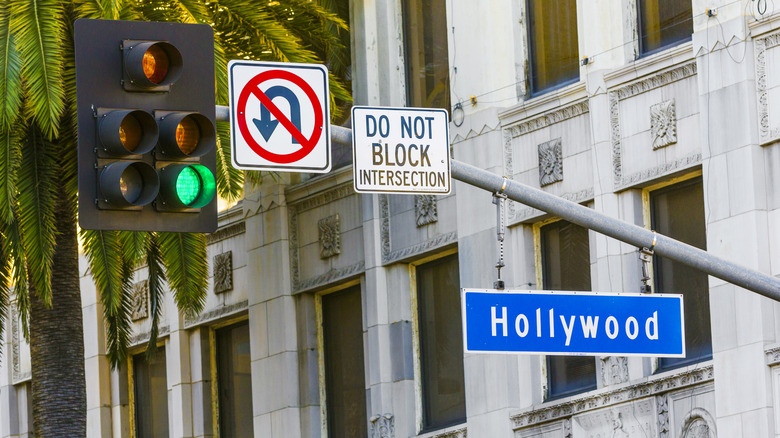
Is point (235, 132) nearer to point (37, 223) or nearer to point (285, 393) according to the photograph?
point (37, 223)

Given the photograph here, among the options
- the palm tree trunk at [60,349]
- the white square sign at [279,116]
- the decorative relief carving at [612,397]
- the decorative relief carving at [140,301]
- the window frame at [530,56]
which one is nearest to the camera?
the white square sign at [279,116]

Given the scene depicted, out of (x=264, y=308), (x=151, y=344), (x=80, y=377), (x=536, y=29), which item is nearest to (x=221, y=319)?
(x=264, y=308)

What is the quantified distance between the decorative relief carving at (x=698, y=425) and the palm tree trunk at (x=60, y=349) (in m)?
8.29

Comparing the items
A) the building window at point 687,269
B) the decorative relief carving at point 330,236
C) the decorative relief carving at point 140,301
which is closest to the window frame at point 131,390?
the decorative relief carving at point 140,301

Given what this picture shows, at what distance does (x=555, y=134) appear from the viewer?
23141 millimetres

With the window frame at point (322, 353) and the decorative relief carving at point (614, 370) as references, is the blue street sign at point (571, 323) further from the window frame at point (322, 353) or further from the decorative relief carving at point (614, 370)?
the window frame at point (322, 353)

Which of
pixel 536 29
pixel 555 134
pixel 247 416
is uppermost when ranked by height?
pixel 536 29

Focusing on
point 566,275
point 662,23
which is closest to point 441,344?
point 566,275

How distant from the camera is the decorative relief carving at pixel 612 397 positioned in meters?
20.5

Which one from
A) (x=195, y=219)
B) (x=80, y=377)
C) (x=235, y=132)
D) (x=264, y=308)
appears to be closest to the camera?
(x=195, y=219)

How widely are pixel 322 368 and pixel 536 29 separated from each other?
7.28 m

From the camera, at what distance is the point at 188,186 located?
375 inches

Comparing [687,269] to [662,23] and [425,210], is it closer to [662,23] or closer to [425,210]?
[662,23]

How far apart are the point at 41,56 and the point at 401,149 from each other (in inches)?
380
